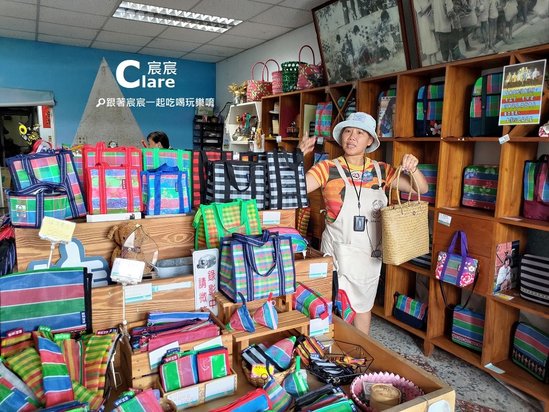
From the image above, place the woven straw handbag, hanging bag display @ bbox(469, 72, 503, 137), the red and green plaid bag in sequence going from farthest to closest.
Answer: hanging bag display @ bbox(469, 72, 503, 137)
the woven straw handbag
the red and green plaid bag

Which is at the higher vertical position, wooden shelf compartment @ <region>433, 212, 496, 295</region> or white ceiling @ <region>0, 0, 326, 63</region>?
white ceiling @ <region>0, 0, 326, 63</region>

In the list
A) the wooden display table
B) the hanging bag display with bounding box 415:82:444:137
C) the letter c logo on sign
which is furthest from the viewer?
the letter c logo on sign

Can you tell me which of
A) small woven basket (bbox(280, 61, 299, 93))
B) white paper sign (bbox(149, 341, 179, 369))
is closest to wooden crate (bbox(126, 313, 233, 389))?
white paper sign (bbox(149, 341, 179, 369))

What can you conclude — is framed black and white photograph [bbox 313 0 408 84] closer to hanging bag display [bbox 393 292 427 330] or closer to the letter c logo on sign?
hanging bag display [bbox 393 292 427 330]

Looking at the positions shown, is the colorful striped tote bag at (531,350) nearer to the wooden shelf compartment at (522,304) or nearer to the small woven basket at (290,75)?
the wooden shelf compartment at (522,304)

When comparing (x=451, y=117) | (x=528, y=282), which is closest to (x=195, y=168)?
(x=451, y=117)

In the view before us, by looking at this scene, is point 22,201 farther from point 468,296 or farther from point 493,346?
point 468,296

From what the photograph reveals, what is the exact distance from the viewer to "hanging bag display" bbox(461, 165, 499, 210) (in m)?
2.98

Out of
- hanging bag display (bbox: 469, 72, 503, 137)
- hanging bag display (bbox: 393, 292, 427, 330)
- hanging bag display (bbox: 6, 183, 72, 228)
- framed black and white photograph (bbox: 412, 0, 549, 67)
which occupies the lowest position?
hanging bag display (bbox: 393, 292, 427, 330)

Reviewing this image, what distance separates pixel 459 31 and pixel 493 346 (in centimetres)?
227

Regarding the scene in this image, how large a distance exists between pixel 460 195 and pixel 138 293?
8.39ft

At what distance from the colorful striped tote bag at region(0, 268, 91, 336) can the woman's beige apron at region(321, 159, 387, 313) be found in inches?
64.0

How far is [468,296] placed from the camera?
342cm

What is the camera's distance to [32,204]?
1684mm
